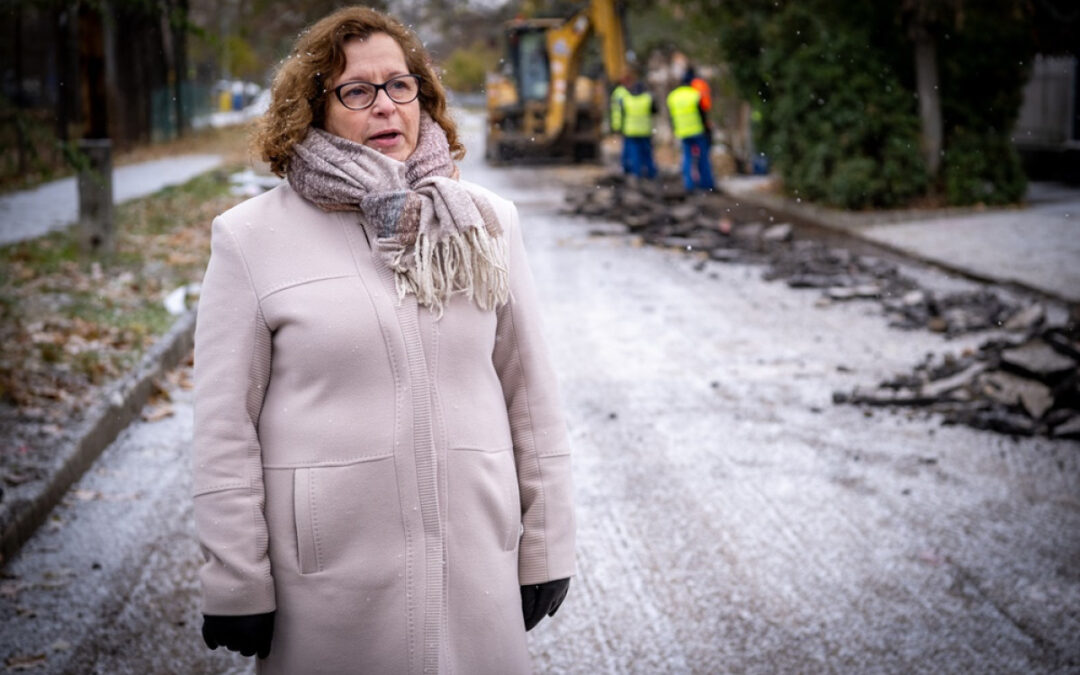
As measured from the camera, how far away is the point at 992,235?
1482cm

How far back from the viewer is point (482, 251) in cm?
245

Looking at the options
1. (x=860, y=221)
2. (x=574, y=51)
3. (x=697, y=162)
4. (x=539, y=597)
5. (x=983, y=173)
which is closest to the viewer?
(x=539, y=597)

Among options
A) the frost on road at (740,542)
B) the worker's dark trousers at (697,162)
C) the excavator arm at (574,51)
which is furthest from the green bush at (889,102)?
the frost on road at (740,542)

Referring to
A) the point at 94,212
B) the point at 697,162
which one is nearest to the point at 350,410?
the point at 94,212

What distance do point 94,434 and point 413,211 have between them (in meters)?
4.69

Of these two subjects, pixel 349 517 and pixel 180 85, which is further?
pixel 180 85

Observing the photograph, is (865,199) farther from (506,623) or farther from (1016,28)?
(506,623)

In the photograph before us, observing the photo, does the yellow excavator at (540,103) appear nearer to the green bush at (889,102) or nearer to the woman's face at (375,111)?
the green bush at (889,102)

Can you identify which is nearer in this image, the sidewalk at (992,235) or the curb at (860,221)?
the curb at (860,221)

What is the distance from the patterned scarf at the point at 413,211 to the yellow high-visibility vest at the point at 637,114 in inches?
778

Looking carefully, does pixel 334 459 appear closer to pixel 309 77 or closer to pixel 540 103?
pixel 309 77

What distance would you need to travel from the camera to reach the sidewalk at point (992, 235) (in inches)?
472

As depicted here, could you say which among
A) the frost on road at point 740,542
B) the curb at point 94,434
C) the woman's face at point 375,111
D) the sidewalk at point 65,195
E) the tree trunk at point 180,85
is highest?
the tree trunk at point 180,85

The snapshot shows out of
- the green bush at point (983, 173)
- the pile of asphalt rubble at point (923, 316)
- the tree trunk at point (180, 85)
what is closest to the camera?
the pile of asphalt rubble at point (923, 316)
